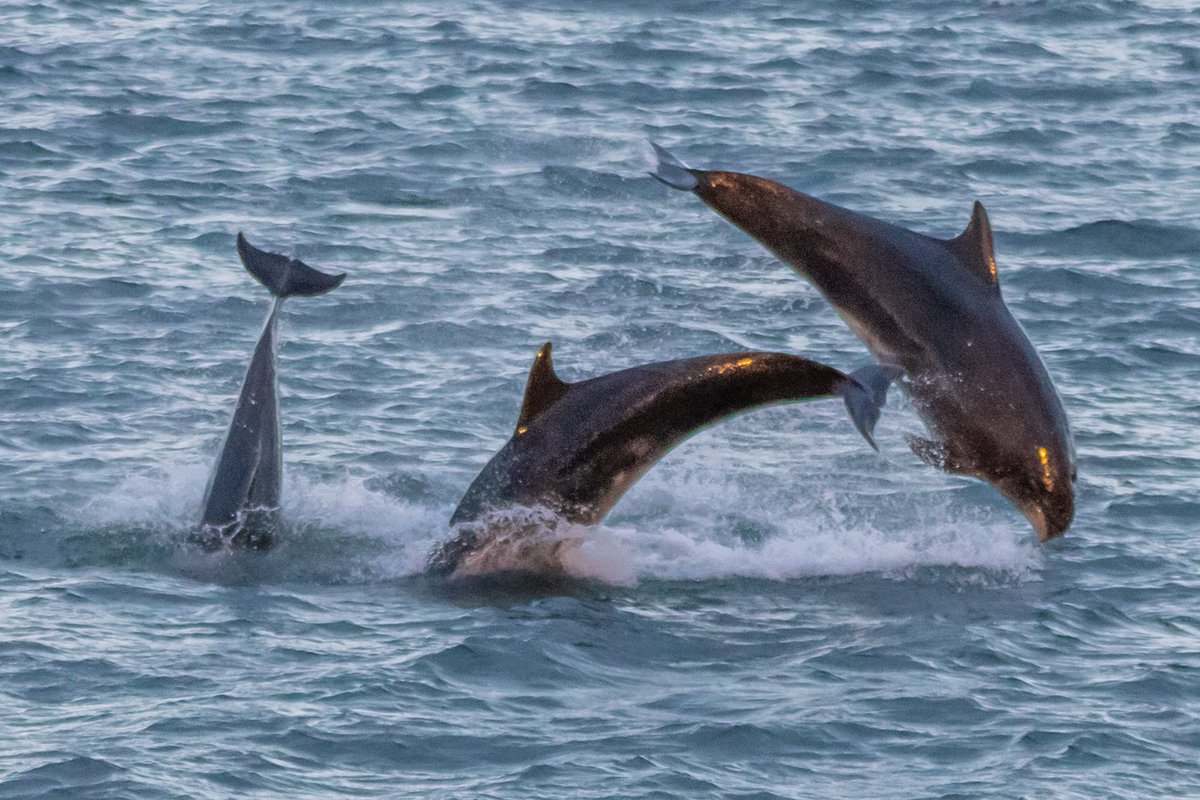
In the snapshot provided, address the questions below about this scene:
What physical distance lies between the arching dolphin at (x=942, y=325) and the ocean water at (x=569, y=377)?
108cm

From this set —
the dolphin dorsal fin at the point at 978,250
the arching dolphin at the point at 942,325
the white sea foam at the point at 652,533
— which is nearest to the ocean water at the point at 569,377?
the white sea foam at the point at 652,533

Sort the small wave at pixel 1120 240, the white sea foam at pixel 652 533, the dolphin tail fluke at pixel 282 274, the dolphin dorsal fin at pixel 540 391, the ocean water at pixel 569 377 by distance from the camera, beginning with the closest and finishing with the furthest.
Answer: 1. the ocean water at pixel 569 377
2. the dolphin dorsal fin at pixel 540 391
3. the white sea foam at pixel 652 533
4. the dolphin tail fluke at pixel 282 274
5. the small wave at pixel 1120 240

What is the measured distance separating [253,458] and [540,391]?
8.13 ft

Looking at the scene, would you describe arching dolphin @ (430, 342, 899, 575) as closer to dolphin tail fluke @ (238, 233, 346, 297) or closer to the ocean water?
the ocean water

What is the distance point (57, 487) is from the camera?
1611 cm

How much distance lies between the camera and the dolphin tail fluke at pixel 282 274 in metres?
15.7

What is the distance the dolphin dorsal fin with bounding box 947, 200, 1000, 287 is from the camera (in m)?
13.8

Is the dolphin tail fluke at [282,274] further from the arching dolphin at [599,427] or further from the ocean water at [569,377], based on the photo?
the arching dolphin at [599,427]

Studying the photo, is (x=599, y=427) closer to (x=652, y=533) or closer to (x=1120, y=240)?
(x=652, y=533)

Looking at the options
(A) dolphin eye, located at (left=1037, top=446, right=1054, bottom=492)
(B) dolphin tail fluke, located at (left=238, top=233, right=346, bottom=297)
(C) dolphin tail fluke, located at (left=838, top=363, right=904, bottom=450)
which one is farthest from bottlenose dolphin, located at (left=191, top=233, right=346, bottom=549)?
(A) dolphin eye, located at (left=1037, top=446, right=1054, bottom=492)

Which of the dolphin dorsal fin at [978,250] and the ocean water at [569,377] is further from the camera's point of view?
the dolphin dorsal fin at [978,250]

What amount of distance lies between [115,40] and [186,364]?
43.1 ft

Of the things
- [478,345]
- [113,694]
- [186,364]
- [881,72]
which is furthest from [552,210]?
[113,694]

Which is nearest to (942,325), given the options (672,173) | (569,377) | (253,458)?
(672,173)
